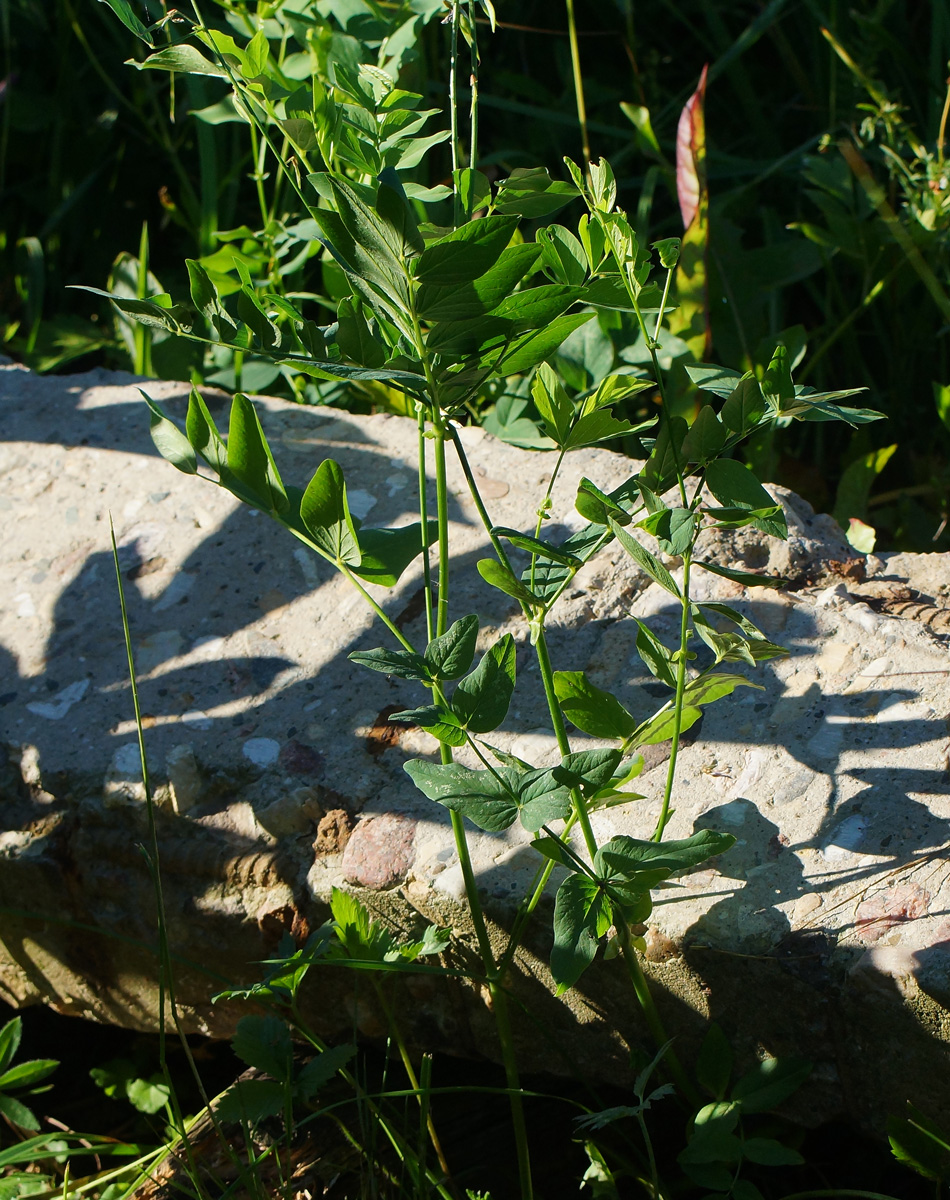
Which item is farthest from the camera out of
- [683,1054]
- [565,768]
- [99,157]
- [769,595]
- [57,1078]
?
[99,157]

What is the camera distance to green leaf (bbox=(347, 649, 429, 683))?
2.86 feet

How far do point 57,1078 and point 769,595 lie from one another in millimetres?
1173

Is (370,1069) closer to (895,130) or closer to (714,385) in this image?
(714,385)

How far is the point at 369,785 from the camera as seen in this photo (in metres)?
1.23

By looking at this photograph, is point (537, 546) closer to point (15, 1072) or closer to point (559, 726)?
point (559, 726)

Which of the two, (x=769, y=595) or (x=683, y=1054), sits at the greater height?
(x=769, y=595)

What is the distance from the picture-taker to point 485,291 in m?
0.81

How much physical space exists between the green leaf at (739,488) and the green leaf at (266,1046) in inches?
25.7

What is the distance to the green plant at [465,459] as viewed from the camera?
812 mm

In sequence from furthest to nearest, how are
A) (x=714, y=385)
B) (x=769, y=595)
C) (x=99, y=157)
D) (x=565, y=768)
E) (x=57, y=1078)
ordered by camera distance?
(x=99, y=157) < (x=57, y=1078) < (x=769, y=595) < (x=714, y=385) < (x=565, y=768)

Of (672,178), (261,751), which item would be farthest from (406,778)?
(672,178)

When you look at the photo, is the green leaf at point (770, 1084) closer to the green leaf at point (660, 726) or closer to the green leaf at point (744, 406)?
the green leaf at point (660, 726)

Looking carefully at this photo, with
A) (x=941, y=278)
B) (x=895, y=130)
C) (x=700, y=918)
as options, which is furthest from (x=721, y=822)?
(x=895, y=130)

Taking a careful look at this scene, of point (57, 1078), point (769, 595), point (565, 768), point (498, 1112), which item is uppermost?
point (565, 768)
